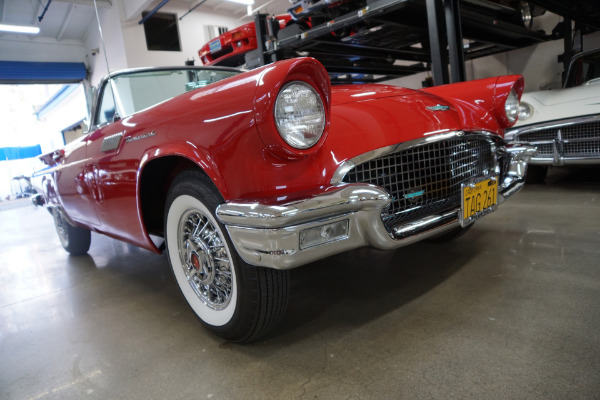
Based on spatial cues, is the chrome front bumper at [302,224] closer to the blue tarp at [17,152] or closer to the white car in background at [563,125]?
the white car in background at [563,125]

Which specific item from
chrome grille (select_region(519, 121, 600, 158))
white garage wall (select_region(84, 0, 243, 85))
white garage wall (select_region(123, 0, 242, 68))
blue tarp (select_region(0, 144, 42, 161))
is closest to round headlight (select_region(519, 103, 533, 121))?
chrome grille (select_region(519, 121, 600, 158))

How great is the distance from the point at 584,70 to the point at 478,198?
142 inches

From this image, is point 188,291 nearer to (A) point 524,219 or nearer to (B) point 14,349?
(B) point 14,349

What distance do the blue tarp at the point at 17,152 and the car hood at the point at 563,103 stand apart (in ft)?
62.9

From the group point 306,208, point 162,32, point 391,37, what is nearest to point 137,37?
point 162,32

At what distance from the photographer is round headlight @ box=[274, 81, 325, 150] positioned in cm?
123

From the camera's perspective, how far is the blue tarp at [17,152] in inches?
646

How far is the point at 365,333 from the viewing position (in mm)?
1492

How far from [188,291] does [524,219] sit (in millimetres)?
2372

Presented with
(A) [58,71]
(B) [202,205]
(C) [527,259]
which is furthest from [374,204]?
(A) [58,71]

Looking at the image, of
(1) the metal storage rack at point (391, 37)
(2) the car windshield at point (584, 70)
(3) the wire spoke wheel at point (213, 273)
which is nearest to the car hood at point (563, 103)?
(1) the metal storage rack at point (391, 37)

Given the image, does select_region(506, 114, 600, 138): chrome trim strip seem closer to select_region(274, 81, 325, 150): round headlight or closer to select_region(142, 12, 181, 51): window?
select_region(274, 81, 325, 150): round headlight

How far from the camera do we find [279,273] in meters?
1.41

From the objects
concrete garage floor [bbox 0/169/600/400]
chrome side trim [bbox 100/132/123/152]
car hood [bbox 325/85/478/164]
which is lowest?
concrete garage floor [bbox 0/169/600/400]
